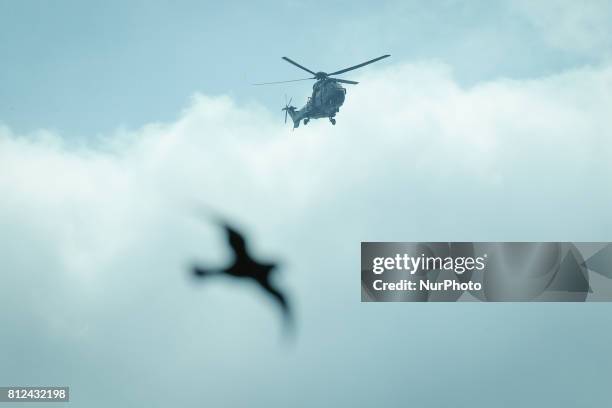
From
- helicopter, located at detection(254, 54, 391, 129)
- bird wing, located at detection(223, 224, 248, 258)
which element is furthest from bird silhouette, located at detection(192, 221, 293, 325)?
helicopter, located at detection(254, 54, 391, 129)

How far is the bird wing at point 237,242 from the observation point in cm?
3312

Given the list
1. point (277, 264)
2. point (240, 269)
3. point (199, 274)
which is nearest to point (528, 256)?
point (277, 264)

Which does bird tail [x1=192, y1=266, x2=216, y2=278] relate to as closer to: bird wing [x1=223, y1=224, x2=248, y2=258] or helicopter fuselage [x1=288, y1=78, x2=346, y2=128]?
bird wing [x1=223, y1=224, x2=248, y2=258]

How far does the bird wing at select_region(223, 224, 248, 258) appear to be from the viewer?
3312 cm

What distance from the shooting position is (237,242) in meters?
33.6

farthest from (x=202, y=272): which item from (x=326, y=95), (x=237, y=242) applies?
(x=326, y=95)

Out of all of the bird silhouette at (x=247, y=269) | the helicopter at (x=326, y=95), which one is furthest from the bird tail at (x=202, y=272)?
the helicopter at (x=326, y=95)

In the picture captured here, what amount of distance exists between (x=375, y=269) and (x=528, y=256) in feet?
46.0

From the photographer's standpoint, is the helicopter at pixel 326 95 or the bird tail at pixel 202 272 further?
the helicopter at pixel 326 95

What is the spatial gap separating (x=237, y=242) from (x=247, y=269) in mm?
2291

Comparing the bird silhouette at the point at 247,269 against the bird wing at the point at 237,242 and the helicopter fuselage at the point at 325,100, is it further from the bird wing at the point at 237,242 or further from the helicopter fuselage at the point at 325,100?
the helicopter fuselage at the point at 325,100

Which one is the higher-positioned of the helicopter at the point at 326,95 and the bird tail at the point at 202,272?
the helicopter at the point at 326,95

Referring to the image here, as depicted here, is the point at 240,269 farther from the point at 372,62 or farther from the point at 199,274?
the point at 372,62

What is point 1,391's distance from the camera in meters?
46.1
